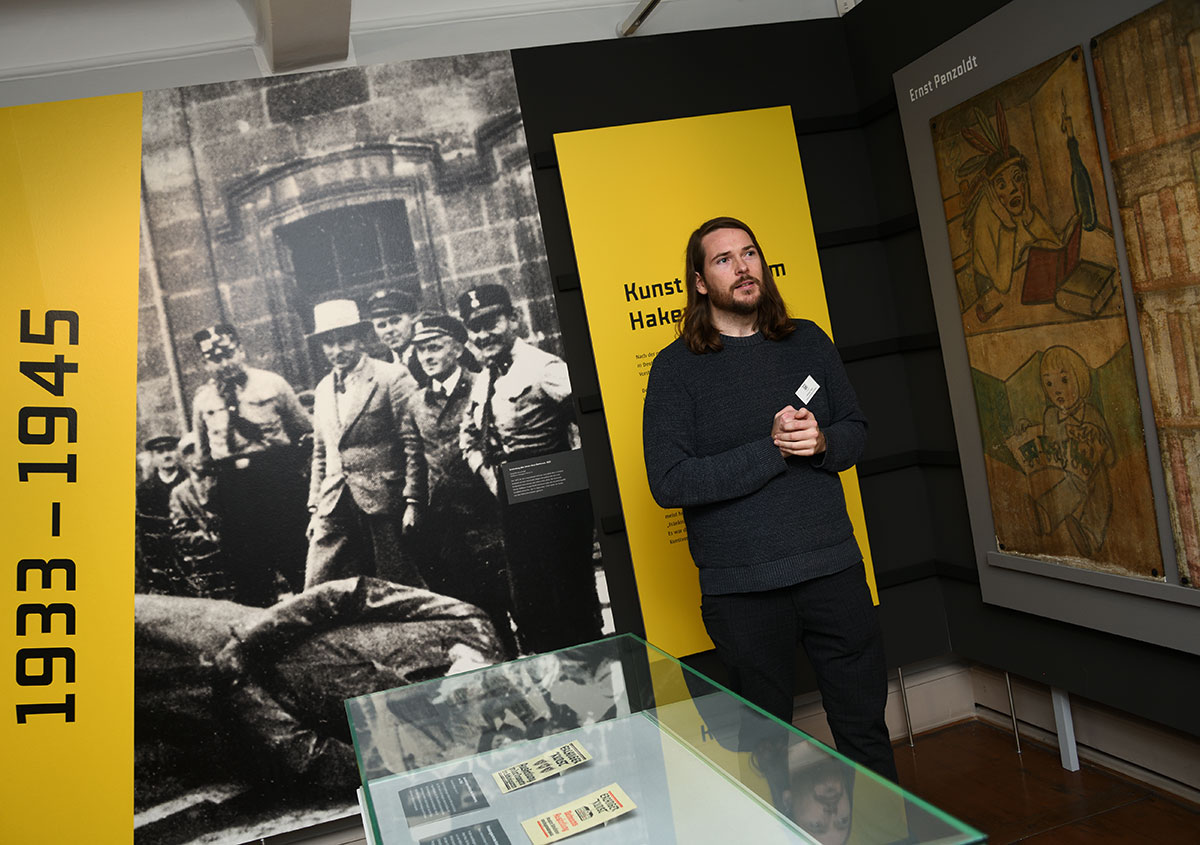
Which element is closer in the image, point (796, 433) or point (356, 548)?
point (796, 433)

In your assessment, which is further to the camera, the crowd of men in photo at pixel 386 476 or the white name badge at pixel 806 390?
the crowd of men in photo at pixel 386 476

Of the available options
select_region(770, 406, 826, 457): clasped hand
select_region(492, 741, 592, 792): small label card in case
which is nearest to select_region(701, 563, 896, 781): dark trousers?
select_region(770, 406, 826, 457): clasped hand

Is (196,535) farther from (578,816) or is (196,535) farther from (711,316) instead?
(578,816)

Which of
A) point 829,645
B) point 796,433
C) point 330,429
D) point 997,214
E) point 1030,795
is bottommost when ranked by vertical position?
point 1030,795

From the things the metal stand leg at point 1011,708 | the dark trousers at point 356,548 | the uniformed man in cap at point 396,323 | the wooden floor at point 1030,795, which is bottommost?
the wooden floor at point 1030,795

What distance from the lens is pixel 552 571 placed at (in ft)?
11.5

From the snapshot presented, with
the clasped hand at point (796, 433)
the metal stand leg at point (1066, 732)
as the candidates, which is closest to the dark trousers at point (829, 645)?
the clasped hand at point (796, 433)

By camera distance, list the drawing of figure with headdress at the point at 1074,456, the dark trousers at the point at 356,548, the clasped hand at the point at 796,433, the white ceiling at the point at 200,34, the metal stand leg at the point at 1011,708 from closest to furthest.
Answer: the clasped hand at the point at 796,433 < the drawing of figure with headdress at the point at 1074,456 < the dark trousers at the point at 356,548 < the white ceiling at the point at 200,34 < the metal stand leg at the point at 1011,708

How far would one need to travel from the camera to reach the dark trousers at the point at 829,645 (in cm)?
256

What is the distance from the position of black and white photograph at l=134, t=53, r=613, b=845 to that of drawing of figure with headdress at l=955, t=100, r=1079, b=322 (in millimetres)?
1471

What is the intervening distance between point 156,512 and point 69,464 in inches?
12.1

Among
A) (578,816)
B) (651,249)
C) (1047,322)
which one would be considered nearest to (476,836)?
(578,816)

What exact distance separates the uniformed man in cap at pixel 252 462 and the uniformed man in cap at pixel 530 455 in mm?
601

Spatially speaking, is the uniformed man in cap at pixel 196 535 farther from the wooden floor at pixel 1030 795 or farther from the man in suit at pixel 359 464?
the wooden floor at pixel 1030 795
